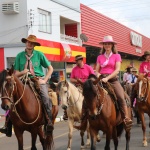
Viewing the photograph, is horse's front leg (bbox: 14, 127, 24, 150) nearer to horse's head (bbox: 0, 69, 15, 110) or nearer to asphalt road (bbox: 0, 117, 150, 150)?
horse's head (bbox: 0, 69, 15, 110)

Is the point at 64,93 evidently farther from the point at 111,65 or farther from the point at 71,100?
the point at 111,65

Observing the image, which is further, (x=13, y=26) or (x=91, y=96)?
(x=13, y=26)

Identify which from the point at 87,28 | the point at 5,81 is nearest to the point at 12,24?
the point at 87,28

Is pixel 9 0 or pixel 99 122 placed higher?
pixel 9 0

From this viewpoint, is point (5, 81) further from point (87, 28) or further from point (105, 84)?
point (87, 28)

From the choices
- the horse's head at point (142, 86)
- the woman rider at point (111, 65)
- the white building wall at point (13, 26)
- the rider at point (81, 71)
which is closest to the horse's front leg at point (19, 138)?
the woman rider at point (111, 65)

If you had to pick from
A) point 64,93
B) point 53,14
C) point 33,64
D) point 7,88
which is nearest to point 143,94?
point 64,93

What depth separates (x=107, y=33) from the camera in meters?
32.7

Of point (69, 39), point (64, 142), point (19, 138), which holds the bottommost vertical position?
point (64, 142)

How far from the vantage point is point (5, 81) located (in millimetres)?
6102

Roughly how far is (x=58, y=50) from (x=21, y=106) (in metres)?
16.7

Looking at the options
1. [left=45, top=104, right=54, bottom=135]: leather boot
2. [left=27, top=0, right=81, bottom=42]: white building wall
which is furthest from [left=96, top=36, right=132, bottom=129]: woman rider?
[left=27, top=0, right=81, bottom=42]: white building wall

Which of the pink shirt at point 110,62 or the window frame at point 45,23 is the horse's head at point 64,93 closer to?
the pink shirt at point 110,62

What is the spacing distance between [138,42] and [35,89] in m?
38.9
